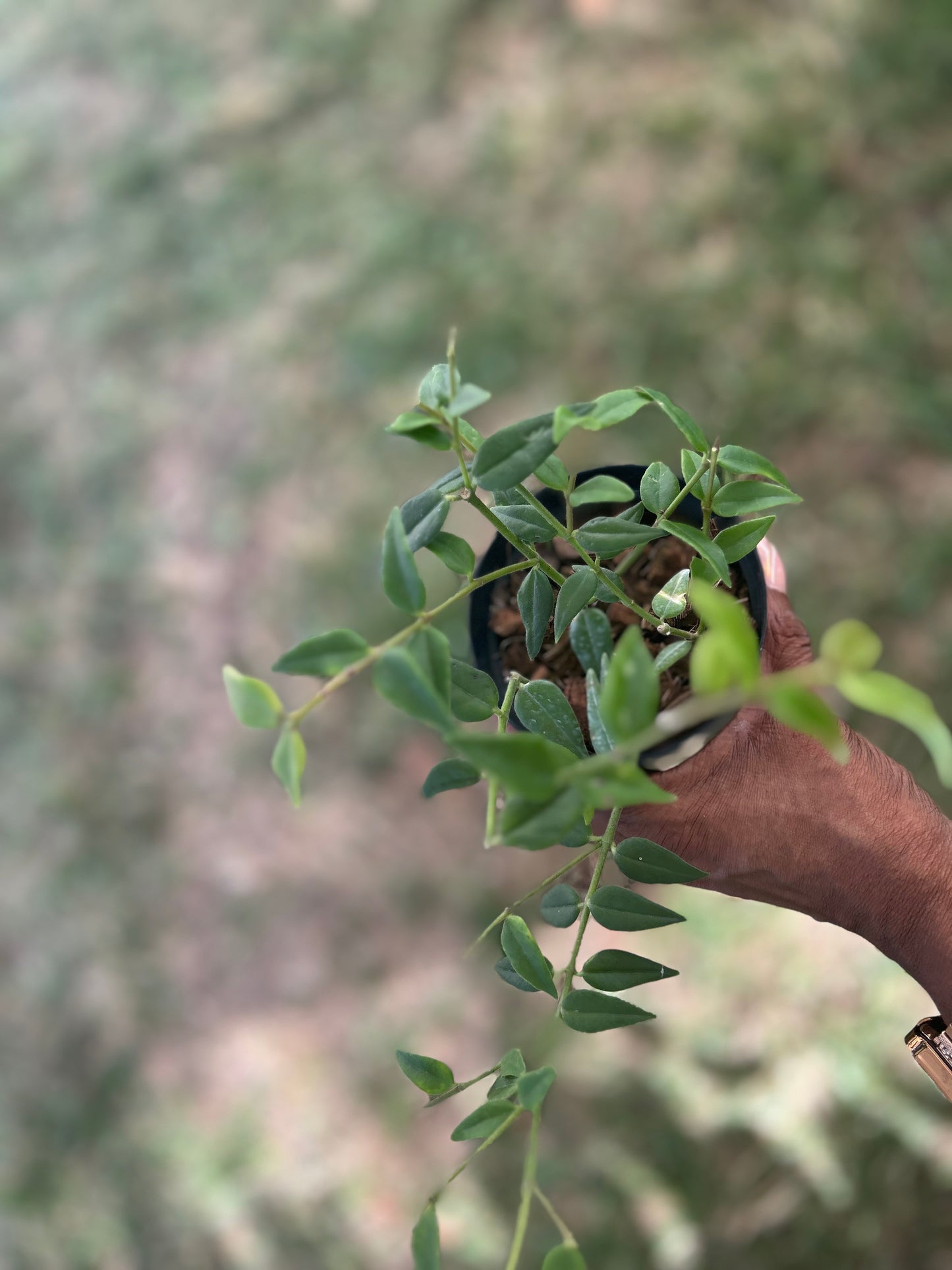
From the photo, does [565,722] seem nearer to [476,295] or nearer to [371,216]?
[476,295]

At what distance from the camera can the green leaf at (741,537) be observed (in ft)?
1.79

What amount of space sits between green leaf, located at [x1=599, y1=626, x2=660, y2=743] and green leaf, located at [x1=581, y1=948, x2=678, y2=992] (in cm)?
21

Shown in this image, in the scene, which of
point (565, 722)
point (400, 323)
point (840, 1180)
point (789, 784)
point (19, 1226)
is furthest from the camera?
point (400, 323)

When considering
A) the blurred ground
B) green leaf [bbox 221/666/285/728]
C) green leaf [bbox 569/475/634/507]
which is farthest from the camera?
the blurred ground

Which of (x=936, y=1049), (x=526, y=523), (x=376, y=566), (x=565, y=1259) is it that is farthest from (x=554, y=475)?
(x=376, y=566)

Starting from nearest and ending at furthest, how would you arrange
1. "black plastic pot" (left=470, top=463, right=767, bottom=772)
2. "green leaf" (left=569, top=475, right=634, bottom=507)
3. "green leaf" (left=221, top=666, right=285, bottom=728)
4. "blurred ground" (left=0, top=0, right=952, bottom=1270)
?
"green leaf" (left=221, top=666, right=285, bottom=728)
"green leaf" (left=569, top=475, right=634, bottom=507)
"black plastic pot" (left=470, top=463, right=767, bottom=772)
"blurred ground" (left=0, top=0, right=952, bottom=1270)

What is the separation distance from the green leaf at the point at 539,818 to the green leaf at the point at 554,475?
213 millimetres

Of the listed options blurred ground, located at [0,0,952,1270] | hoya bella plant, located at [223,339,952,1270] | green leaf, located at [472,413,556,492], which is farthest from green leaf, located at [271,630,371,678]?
blurred ground, located at [0,0,952,1270]

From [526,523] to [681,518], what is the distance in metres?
0.19

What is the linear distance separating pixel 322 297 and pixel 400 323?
15cm

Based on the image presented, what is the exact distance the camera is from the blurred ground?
1228 mm

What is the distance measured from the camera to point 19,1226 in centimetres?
140

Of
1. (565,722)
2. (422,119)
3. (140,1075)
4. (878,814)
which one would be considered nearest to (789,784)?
(878,814)

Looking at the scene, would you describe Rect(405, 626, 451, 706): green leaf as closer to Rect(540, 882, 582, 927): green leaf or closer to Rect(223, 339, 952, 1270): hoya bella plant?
Rect(223, 339, 952, 1270): hoya bella plant
